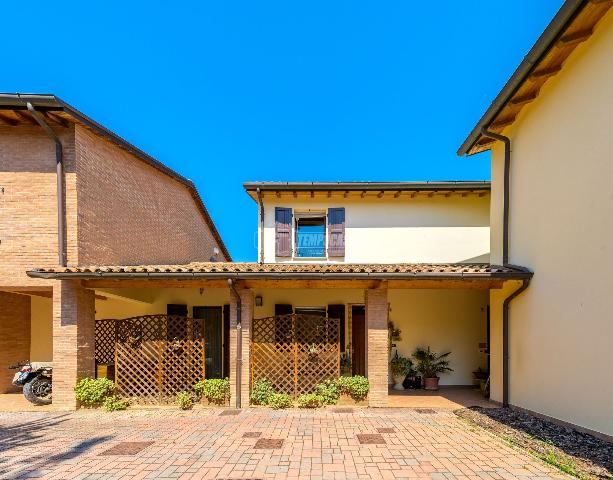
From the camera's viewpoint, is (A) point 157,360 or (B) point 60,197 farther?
(A) point 157,360

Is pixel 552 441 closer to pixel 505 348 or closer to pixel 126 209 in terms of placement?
pixel 505 348

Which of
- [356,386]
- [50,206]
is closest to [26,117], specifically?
[50,206]

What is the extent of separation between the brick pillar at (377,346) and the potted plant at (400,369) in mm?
2420

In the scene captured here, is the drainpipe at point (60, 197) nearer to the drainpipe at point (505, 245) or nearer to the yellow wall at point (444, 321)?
the yellow wall at point (444, 321)

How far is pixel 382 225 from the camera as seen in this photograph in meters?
12.0

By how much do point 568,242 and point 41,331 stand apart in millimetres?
13423

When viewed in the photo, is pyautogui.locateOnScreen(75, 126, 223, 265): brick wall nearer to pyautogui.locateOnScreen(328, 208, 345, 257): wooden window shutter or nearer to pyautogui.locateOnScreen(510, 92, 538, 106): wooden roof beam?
pyautogui.locateOnScreen(328, 208, 345, 257): wooden window shutter

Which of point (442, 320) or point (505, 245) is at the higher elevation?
point (505, 245)

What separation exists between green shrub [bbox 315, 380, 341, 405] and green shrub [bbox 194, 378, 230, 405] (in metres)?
2.02

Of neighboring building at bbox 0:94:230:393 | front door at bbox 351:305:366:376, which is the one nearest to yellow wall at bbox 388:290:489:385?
front door at bbox 351:305:366:376

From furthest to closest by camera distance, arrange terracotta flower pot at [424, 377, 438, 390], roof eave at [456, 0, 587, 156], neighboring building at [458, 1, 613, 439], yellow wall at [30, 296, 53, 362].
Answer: yellow wall at [30, 296, 53, 362], terracotta flower pot at [424, 377, 438, 390], neighboring building at [458, 1, 613, 439], roof eave at [456, 0, 587, 156]

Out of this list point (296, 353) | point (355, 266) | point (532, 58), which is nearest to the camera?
point (532, 58)

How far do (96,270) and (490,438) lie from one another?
797cm

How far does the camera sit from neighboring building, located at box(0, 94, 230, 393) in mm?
7914
